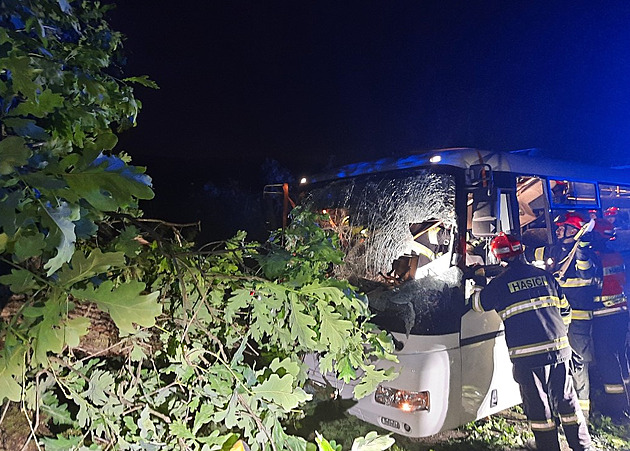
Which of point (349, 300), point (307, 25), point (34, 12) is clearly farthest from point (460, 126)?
point (34, 12)

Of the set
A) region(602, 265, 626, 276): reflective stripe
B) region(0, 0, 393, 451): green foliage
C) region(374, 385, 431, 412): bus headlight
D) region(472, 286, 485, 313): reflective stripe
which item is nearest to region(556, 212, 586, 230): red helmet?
region(602, 265, 626, 276): reflective stripe

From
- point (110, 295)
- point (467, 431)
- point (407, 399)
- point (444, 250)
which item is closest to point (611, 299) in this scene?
point (444, 250)

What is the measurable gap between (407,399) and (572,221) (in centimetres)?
139

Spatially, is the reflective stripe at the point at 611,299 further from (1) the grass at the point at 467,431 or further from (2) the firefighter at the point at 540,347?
(1) the grass at the point at 467,431

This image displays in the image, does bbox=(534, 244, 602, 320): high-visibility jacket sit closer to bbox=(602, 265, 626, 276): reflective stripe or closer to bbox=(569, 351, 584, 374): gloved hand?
bbox=(602, 265, 626, 276): reflective stripe

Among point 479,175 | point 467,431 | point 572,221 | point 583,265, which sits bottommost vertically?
point 467,431

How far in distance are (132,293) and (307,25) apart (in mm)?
2628

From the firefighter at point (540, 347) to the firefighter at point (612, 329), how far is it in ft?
0.57

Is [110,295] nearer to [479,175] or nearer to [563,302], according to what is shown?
[479,175]

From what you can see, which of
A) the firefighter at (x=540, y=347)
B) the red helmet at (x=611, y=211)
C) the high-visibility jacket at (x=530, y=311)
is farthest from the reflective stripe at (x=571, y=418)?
the red helmet at (x=611, y=211)

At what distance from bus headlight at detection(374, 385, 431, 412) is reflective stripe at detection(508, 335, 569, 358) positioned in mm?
549

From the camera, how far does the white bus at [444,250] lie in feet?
6.63

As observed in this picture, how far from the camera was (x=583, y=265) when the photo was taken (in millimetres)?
2145

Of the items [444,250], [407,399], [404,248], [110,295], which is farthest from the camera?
[404,248]
